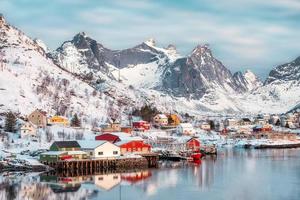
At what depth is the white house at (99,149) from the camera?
78.7m

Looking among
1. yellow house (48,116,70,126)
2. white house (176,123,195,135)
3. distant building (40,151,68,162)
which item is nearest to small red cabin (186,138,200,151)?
yellow house (48,116,70,126)

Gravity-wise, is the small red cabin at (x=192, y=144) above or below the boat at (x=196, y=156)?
above

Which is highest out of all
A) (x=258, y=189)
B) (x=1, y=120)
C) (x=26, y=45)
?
(x=26, y=45)

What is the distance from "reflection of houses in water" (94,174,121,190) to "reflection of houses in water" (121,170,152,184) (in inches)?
30.9

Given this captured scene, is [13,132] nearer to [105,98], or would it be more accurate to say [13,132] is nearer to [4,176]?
[4,176]

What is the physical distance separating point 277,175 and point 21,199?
106ft

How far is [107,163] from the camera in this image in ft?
257

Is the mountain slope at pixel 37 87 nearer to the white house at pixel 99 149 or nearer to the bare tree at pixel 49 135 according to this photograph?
the bare tree at pixel 49 135

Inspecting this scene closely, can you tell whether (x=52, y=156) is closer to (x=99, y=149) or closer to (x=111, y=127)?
(x=99, y=149)

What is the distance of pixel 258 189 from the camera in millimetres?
60062

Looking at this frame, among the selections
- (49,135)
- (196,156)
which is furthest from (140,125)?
(196,156)

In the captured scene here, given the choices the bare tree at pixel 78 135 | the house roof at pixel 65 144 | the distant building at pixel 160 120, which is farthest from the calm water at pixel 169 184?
the distant building at pixel 160 120

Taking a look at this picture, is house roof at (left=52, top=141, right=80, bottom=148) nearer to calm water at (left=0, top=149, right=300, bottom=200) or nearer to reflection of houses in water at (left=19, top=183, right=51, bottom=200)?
calm water at (left=0, top=149, right=300, bottom=200)

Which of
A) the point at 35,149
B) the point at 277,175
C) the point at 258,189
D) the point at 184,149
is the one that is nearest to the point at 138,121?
the point at 184,149
